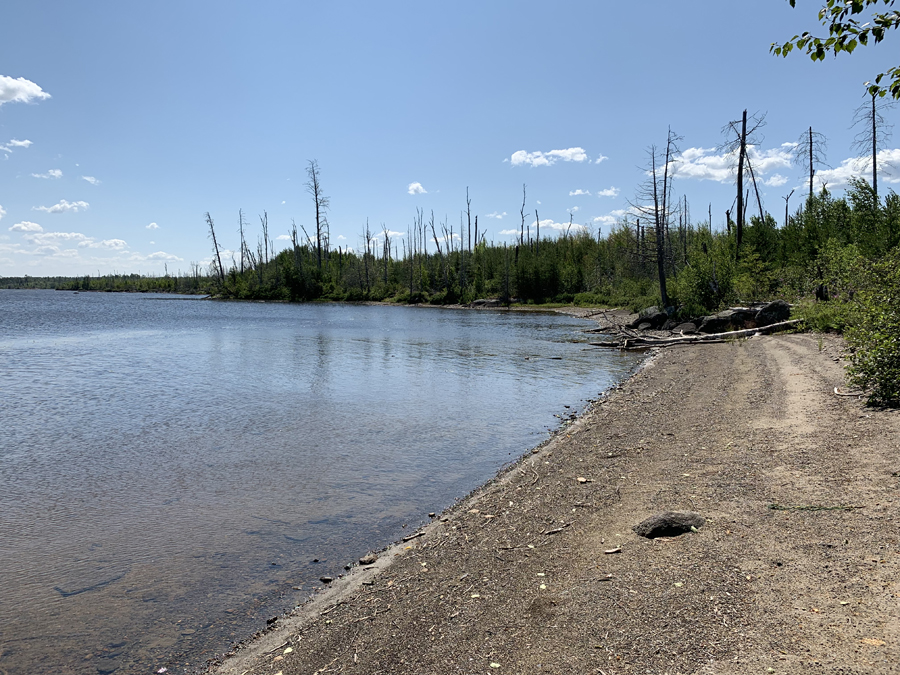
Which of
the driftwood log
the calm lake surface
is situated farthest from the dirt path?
the driftwood log

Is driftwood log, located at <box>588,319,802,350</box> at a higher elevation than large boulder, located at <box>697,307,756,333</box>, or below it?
below

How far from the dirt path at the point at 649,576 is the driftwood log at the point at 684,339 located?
21.1m

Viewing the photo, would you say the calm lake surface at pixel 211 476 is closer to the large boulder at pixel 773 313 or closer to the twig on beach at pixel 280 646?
the twig on beach at pixel 280 646

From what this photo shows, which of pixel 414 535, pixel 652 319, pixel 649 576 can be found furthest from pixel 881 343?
pixel 652 319

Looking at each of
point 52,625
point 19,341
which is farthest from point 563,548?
point 19,341

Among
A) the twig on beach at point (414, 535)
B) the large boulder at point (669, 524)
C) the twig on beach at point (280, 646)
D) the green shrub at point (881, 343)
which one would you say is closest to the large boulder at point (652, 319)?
the green shrub at point (881, 343)

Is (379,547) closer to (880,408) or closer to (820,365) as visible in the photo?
(880,408)

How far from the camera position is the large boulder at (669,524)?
675 cm

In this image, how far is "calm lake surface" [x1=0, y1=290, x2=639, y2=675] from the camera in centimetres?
672

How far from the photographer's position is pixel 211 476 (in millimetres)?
11742

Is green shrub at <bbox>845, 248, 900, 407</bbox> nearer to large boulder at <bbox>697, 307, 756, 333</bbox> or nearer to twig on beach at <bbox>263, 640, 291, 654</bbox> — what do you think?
twig on beach at <bbox>263, 640, 291, 654</bbox>

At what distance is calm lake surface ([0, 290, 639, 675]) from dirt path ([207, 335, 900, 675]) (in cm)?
112

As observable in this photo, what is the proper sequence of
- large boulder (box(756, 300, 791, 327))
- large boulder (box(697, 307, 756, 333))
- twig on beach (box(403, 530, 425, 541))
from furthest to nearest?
large boulder (box(697, 307, 756, 333)), large boulder (box(756, 300, 791, 327)), twig on beach (box(403, 530, 425, 541))

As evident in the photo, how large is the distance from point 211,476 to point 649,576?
906 cm
